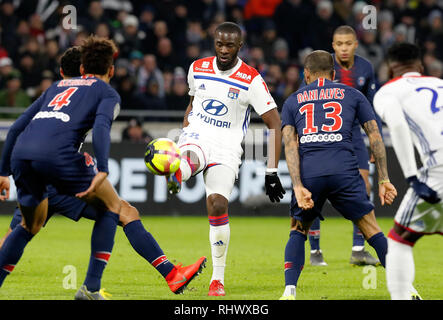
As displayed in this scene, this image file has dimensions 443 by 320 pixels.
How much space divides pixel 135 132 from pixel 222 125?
7.66 meters

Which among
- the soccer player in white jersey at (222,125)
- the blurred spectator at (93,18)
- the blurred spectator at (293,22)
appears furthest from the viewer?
the blurred spectator at (293,22)

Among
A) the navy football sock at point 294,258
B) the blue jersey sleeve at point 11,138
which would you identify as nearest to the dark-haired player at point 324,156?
the navy football sock at point 294,258

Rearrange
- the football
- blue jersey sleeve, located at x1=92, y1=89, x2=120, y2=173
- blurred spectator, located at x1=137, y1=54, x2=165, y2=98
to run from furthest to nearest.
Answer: blurred spectator, located at x1=137, y1=54, x2=165, y2=98 → the football → blue jersey sleeve, located at x1=92, y1=89, x2=120, y2=173

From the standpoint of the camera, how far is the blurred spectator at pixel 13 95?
51.2 ft

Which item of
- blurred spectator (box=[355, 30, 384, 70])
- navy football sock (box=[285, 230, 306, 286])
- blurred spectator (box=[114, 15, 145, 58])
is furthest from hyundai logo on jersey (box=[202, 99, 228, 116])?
blurred spectator (box=[355, 30, 384, 70])

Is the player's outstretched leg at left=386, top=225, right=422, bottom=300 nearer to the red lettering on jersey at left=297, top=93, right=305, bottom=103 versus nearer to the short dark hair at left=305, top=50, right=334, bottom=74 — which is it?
the red lettering on jersey at left=297, top=93, right=305, bottom=103

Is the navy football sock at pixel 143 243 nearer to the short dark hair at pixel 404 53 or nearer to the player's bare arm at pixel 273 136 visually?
the player's bare arm at pixel 273 136

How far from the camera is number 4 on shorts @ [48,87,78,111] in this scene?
6430mm

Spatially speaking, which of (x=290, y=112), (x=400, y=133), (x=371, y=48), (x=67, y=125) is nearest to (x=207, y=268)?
(x=290, y=112)

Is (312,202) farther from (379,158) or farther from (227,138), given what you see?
(227,138)

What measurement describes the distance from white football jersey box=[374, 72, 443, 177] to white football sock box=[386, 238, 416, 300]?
519mm

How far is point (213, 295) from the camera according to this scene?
712cm

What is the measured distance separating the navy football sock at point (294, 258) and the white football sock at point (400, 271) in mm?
1095

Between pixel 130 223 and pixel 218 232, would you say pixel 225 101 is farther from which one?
pixel 130 223
